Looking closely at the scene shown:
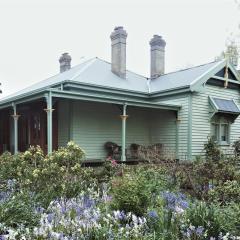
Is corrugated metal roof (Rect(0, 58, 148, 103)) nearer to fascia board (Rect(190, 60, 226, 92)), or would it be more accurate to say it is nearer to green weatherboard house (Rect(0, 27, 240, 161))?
green weatherboard house (Rect(0, 27, 240, 161))

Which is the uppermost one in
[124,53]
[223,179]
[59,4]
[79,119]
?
[59,4]

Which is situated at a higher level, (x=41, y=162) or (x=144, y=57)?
(x=144, y=57)

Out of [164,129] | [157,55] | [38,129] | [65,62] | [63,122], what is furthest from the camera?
[65,62]

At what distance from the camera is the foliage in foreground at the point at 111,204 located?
4.30 metres

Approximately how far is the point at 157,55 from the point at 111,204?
51.3 feet

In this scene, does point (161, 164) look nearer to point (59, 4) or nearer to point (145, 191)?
point (145, 191)

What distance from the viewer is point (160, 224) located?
15.3ft

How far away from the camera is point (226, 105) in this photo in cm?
1803

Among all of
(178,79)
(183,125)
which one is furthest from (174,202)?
(178,79)

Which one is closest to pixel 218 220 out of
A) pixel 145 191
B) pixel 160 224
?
pixel 160 224

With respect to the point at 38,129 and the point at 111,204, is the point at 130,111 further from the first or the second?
the point at 111,204

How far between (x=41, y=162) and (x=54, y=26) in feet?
55.8

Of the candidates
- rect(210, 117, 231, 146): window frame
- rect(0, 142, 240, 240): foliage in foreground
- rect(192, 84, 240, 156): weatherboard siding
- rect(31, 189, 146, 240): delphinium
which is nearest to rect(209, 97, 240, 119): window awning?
rect(192, 84, 240, 156): weatherboard siding

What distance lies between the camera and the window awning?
680 inches
